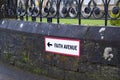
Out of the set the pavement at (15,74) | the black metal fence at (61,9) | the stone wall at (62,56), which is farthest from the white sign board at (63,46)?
the pavement at (15,74)

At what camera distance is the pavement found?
6.38 metres

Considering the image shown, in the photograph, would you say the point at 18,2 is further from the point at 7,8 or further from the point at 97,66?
the point at 97,66

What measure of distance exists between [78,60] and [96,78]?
Result: 1.70 feet

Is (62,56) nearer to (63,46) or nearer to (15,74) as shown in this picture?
(63,46)

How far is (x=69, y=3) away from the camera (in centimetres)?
616

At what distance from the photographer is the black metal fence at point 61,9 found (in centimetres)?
550

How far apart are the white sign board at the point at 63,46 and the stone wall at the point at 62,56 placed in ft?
0.27

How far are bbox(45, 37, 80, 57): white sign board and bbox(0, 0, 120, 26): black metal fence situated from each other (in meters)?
0.41

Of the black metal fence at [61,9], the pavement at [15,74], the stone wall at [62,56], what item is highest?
the black metal fence at [61,9]

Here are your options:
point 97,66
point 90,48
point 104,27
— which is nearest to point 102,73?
point 97,66

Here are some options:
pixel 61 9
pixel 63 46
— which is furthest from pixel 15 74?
pixel 61 9

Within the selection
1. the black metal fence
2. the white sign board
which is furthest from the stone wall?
the black metal fence

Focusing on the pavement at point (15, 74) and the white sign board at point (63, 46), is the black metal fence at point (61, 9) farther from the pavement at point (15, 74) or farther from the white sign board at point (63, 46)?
the pavement at point (15, 74)

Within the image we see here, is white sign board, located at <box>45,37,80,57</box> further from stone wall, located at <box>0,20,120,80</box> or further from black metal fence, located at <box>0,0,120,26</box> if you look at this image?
black metal fence, located at <box>0,0,120,26</box>
